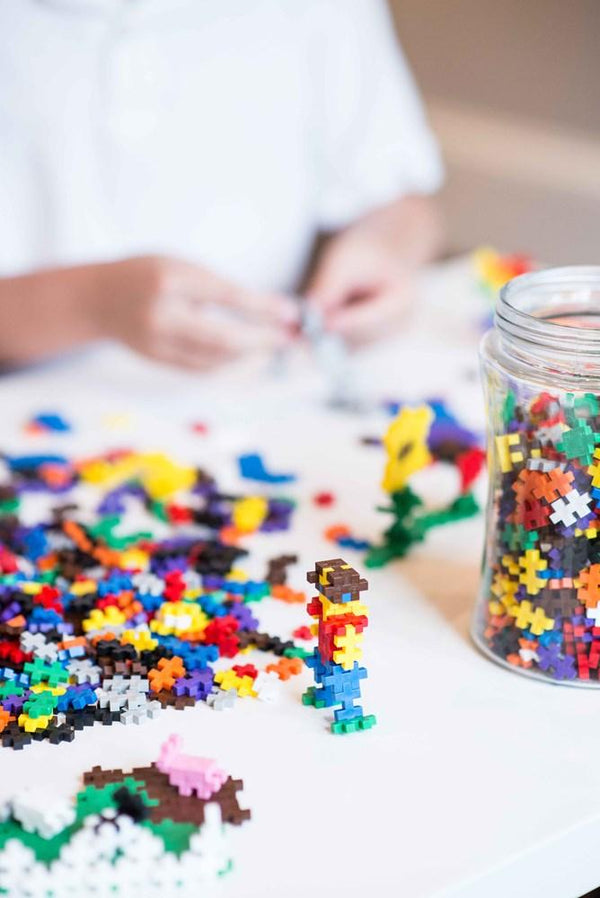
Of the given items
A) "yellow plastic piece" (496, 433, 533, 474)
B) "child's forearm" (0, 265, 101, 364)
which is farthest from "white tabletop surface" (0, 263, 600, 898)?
"child's forearm" (0, 265, 101, 364)

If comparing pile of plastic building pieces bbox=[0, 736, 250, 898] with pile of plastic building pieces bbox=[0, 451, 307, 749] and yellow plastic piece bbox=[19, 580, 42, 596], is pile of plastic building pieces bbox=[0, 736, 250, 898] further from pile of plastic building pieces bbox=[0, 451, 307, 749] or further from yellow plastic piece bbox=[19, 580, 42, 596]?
yellow plastic piece bbox=[19, 580, 42, 596]

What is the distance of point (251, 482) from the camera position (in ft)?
2.62

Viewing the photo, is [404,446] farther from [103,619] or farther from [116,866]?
[116,866]

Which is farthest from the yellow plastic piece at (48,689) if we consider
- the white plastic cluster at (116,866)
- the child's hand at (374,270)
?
the child's hand at (374,270)

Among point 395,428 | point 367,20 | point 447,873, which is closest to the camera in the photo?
point 447,873

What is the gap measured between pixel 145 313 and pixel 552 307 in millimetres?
418

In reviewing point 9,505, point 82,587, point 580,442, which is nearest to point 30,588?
point 82,587

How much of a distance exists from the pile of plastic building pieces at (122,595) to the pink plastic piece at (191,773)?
0.14 ft

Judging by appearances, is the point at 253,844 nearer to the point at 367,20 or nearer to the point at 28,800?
the point at 28,800

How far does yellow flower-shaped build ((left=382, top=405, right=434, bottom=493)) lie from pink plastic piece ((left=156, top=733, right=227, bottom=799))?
0.87 ft

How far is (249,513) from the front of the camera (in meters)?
0.73

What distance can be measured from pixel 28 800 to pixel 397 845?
163 mm

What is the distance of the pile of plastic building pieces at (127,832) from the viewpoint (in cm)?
43

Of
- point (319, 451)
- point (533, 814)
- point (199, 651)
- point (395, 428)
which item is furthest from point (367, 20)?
point (533, 814)
